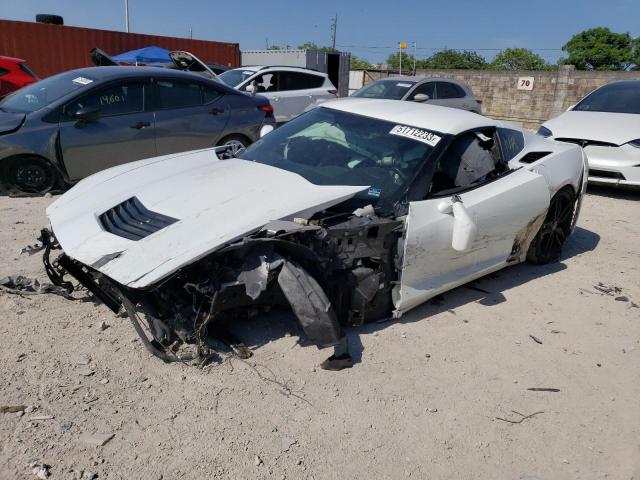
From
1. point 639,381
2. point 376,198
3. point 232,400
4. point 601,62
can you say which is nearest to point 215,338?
point 232,400

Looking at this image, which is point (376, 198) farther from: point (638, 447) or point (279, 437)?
point (638, 447)

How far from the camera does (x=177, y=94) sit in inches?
267

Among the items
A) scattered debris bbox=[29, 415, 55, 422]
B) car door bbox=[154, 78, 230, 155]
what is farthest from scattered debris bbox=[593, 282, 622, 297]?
car door bbox=[154, 78, 230, 155]

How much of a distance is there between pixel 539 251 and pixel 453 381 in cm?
222

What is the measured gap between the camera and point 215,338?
3.15 metres

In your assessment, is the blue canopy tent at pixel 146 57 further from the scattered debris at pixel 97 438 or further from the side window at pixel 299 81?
the scattered debris at pixel 97 438

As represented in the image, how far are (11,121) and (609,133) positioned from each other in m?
7.53

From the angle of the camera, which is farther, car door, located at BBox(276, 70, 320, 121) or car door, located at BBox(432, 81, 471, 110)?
car door, located at BBox(432, 81, 471, 110)

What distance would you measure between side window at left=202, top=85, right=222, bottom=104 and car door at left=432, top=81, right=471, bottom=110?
573 cm

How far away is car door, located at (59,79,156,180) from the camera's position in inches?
233

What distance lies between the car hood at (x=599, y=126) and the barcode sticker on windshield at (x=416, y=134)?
15.4 feet

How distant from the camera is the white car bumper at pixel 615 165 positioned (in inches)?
280

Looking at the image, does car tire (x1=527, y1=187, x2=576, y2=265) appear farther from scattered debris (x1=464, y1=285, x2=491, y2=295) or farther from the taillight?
the taillight

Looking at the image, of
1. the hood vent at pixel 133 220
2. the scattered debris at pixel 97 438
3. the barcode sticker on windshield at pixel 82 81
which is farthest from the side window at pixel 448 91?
the scattered debris at pixel 97 438
